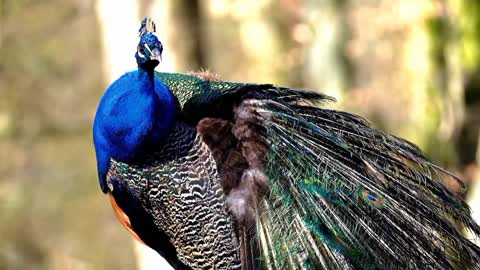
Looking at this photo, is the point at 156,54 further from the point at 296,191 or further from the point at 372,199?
the point at 372,199

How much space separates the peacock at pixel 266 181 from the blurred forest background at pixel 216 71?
226 centimetres

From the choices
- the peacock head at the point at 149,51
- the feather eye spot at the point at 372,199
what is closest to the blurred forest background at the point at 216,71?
the peacock head at the point at 149,51

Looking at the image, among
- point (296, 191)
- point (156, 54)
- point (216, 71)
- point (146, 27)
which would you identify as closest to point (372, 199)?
point (296, 191)

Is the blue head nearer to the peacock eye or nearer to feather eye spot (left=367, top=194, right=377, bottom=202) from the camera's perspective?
the peacock eye

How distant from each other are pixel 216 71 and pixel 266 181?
5321 millimetres

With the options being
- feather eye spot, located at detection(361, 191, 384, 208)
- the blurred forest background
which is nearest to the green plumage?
feather eye spot, located at detection(361, 191, 384, 208)

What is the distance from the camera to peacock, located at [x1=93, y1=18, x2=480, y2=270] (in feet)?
10.3

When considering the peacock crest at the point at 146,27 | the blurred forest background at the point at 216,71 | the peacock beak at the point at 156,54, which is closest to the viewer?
the peacock beak at the point at 156,54

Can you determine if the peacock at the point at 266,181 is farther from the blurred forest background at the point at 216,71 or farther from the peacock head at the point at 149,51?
the blurred forest background at the point at 216,71

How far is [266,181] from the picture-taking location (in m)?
3.22

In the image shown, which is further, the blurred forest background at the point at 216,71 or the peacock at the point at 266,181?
the blurred forest background at the point at 216,71

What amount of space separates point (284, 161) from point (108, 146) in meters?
0.74

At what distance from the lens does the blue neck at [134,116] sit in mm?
3346

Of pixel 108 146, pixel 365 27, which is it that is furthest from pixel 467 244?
pixel 365 27
